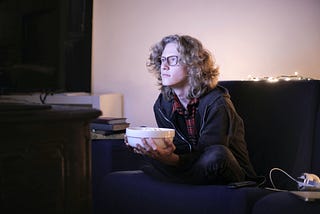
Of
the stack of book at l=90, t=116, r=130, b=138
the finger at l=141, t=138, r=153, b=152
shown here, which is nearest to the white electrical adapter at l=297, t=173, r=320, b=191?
the finger at l=141, t=138, r=153, b=152

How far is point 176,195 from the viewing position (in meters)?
1.37

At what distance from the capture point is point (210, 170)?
1.36 metres

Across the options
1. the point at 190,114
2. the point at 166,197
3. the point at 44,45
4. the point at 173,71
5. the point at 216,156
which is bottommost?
the point at 166,197

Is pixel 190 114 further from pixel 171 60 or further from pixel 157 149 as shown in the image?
pixel 157 149

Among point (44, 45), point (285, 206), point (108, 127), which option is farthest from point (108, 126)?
point (285, 206)

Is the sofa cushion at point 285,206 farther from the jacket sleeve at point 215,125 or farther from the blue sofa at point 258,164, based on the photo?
the jacket sleeve at point 215,125

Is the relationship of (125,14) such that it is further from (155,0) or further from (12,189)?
(12,189)

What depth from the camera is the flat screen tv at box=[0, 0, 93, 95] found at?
1.88m

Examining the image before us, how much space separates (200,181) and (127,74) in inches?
54.9

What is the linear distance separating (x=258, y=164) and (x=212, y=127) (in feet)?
1.21

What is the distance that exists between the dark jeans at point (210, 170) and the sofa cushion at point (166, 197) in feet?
0.11

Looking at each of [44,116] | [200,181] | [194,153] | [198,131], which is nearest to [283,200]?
[200,181]

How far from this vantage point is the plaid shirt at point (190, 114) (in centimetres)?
169

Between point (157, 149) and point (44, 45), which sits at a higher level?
point (44, 45)
